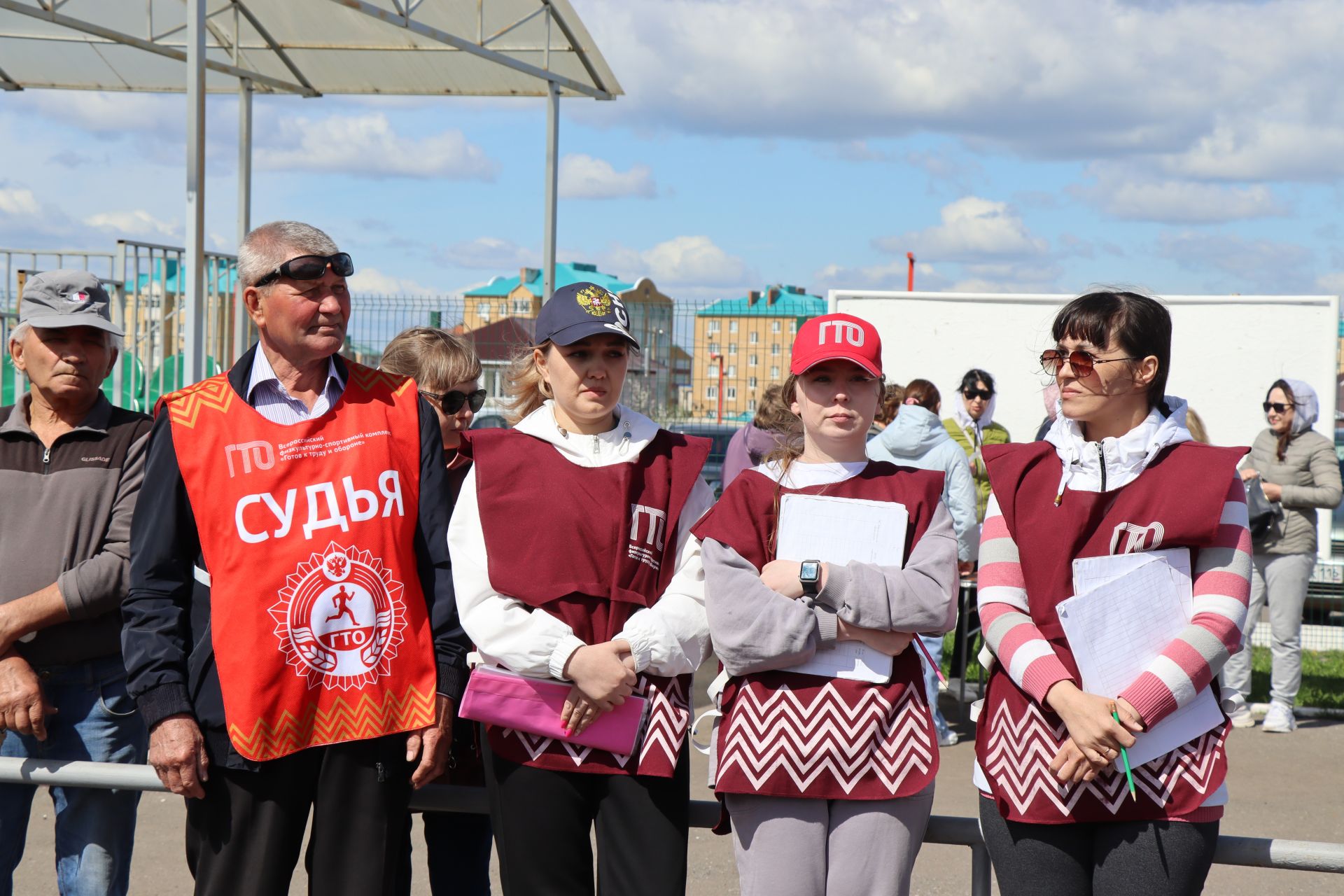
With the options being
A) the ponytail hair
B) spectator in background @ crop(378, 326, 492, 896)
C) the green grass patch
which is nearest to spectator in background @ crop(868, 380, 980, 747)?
the green grass patch

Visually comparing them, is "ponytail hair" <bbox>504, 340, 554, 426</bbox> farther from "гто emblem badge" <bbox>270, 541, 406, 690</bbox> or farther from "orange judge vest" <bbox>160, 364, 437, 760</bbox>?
"гто emblem badge" <bbox>270, 541, 406, 690</bbox>

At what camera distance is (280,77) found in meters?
11.3

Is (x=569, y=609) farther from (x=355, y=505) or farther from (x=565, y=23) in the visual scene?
(x=565, y=23)

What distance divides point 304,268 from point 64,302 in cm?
96

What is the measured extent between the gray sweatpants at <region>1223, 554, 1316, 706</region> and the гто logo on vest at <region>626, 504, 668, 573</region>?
5.97 metres

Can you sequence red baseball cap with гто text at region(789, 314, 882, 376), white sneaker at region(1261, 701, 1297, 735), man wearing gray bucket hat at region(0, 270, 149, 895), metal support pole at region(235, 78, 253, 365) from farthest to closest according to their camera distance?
metal support pole at region(235, 78, 253, 365) < white sneaker at region(1261, 701, 1297, 735) < man wearing gray bucket hat at region(0, 270, 149, 895) < red baseball cap with гто text at region(789, 314, 882, 376)

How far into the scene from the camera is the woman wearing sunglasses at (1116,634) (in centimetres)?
243

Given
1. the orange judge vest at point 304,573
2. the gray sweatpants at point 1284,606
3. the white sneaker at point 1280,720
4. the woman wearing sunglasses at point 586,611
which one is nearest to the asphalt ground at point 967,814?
the white sneaker at point 1280,720

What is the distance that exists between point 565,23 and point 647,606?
26.0 feet

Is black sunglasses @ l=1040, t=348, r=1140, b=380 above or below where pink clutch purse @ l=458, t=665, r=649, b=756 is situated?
above

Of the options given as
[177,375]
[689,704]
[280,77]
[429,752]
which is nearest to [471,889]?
[429,752]

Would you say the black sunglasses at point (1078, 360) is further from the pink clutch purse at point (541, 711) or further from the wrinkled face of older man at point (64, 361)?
the wrinkled face of older man at point (64, 361)

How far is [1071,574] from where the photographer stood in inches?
99.5

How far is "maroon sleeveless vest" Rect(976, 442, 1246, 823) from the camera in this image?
2.45 meters
